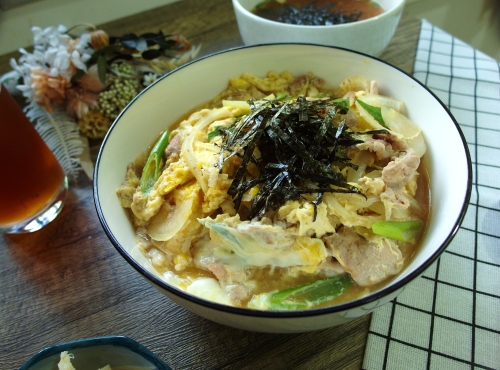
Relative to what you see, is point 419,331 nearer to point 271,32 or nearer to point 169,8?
point 271,32

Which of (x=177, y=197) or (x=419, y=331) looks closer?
(x=419, y=331)

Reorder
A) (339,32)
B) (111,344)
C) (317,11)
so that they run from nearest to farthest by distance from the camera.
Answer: (111,344) → (339,32) → (317,11)

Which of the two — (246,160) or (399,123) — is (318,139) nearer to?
(246,160)

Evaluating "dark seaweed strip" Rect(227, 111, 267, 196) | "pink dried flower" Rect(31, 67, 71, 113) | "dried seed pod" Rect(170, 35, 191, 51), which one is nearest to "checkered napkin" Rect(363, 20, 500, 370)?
"dark seaweed strip" Rect(227, 111, 267, 196)

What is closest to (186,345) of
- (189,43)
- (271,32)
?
(271,32)

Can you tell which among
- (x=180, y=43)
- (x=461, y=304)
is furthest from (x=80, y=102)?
A: (x=461, y=304)
